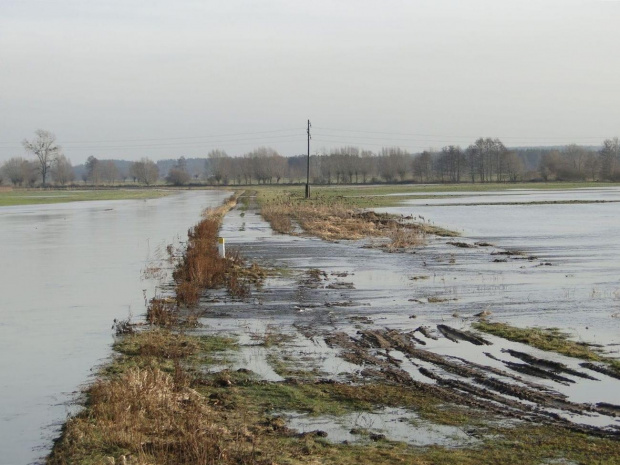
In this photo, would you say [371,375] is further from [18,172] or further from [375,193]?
[18,172]

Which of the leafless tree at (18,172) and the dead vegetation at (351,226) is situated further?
the leafless tree at (18,172)

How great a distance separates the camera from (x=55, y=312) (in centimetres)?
1752

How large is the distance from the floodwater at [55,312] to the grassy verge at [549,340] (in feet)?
22.6

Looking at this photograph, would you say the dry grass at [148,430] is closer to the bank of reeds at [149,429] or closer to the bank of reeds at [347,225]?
the bank of reeds at [149,429]

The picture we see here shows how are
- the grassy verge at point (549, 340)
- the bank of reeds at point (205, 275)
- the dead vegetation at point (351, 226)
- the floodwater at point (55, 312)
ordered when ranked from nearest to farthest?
the floodwater at point (55, 312)
the grassy verge at point (549, 340)
the bank of reeds at point (205, 275)
the dead vegetation at point (351, 226)

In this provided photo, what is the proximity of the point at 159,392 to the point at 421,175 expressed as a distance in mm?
166063

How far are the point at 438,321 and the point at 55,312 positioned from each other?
825cm

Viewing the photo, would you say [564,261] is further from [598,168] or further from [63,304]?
[598,168]

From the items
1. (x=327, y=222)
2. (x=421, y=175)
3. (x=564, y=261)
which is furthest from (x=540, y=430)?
(x=421, y=175)

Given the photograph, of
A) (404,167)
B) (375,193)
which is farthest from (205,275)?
(404,167)

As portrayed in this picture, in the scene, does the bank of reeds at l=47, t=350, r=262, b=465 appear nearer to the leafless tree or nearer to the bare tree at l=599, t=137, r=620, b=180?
the bare tree at l=599, t=137, r=620, b=180

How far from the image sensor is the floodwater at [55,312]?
9.86 metres

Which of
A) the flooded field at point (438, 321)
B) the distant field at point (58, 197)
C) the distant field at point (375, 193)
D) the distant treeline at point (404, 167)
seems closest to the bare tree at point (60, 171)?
the distant treeline at point (404, 167)

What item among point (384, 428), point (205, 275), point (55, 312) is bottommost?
point (55, 312)
